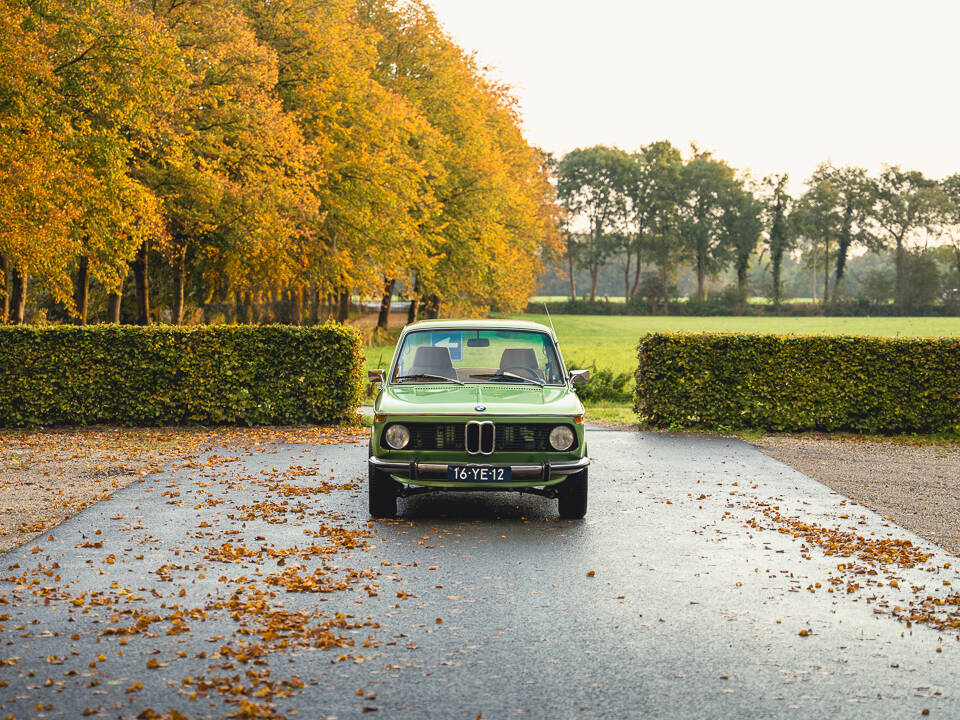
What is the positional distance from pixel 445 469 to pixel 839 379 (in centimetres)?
1007

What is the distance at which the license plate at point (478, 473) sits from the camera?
870 cm

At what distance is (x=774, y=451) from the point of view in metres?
14.5

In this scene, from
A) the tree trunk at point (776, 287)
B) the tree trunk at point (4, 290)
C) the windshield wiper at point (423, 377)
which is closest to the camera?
the windshield wiper at point (423, 377)

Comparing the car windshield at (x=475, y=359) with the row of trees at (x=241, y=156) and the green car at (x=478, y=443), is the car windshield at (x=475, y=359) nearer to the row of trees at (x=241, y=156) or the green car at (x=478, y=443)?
the green car at (x=478, y=443)

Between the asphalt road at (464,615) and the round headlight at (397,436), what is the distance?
2.49 ft

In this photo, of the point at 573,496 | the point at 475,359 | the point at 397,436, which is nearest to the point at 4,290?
the point at 475,359

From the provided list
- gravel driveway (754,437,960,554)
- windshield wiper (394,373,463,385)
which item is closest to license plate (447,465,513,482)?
windshield wiper (394,373,463,385)

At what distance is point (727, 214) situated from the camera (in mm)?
94625

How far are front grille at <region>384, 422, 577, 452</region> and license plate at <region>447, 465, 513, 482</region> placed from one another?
7.5 inches

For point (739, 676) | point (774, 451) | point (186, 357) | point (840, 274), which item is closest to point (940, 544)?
point (739, 676)

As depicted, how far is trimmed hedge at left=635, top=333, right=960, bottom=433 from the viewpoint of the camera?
54.0 feet

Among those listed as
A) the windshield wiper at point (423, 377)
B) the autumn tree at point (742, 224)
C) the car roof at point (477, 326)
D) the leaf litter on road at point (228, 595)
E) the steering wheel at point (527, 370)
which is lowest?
the leaf litter on road at point (228, 595)

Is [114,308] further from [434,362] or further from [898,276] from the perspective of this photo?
[898,276]

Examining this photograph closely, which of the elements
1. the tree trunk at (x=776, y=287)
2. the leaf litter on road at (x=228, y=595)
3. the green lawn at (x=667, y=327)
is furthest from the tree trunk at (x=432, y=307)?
the tree trunk at (x=776, y=287)
